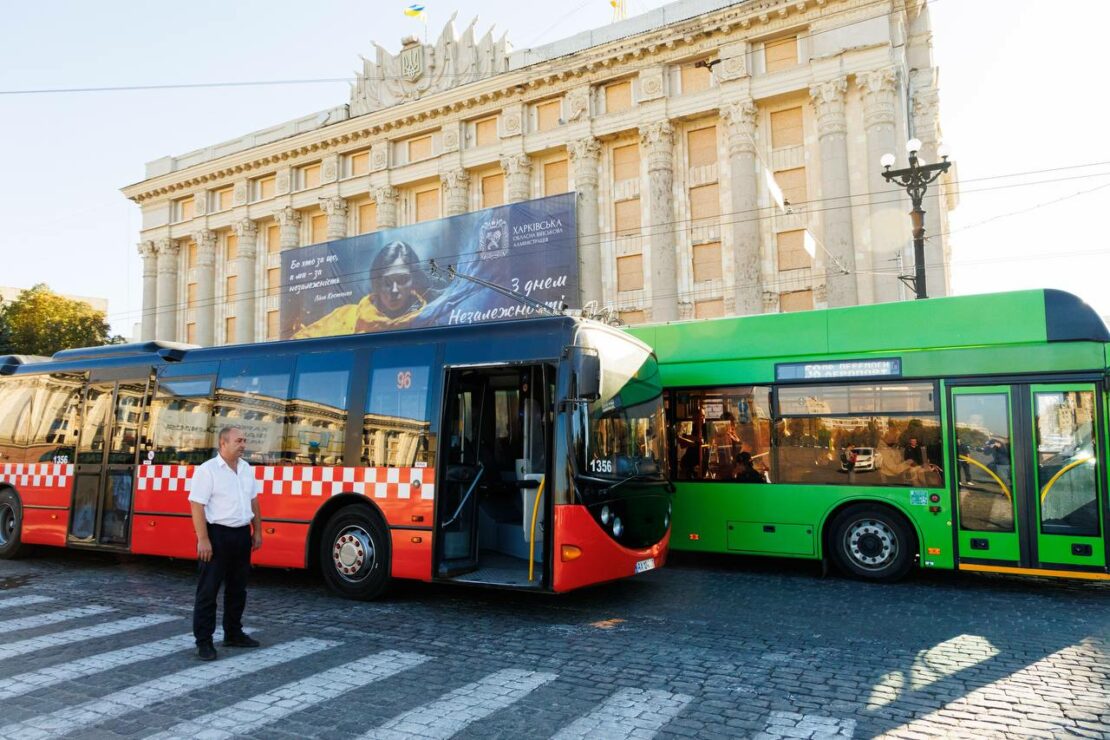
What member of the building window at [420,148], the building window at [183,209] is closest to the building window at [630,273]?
the building window at [420,148]

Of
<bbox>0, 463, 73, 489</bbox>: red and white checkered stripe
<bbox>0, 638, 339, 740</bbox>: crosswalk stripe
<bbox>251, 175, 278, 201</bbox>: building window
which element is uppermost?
<bbox>251, 175, 278, 201</bbox>: building window

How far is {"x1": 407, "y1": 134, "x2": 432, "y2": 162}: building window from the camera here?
34.8m

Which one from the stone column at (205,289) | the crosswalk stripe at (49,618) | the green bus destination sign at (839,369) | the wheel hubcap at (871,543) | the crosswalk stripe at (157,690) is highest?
the stone column at (205,289)

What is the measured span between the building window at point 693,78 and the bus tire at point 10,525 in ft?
82.3

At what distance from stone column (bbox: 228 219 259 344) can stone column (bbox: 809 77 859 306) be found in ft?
93.7

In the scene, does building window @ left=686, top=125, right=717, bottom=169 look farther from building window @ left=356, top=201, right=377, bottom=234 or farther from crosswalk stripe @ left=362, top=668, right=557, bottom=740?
crosswalk stripe @ left=362, top=668, right=557, bottom=740

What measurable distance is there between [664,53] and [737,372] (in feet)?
73.9

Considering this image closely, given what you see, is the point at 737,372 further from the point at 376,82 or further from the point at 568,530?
the point at 376,82

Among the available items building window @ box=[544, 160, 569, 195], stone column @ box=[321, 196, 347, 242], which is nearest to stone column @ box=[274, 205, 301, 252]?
stone column @ box=[321, 196, 347, 242]

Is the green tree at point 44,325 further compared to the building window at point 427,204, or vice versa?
the green tree at point 44,325

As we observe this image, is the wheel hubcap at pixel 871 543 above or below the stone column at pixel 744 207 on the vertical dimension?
below

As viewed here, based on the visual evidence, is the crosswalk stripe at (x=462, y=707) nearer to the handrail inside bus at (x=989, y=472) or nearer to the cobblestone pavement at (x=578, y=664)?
the cobblestone pavement at (x=578, y=664)

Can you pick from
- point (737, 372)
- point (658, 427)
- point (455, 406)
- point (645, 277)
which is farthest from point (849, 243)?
point (455, 406)

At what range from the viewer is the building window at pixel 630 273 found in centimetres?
2930
